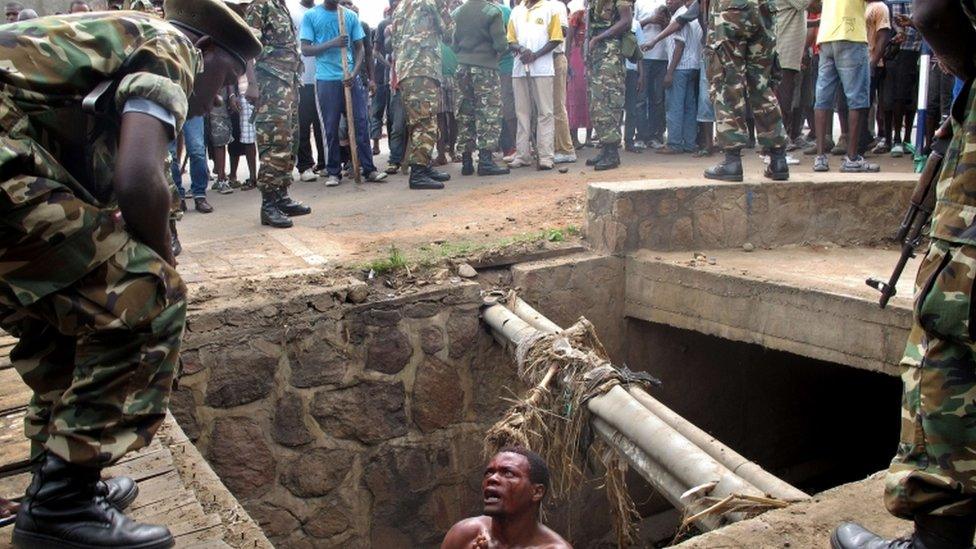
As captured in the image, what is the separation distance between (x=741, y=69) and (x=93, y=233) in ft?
16.3

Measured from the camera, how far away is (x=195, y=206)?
7.79 metres

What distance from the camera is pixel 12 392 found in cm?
358

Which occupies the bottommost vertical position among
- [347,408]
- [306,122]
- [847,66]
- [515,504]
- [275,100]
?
[347,408]

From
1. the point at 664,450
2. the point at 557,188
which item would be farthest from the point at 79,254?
the point at 557,188

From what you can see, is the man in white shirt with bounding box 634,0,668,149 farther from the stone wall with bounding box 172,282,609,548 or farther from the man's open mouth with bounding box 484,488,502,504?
the man's open mouth with bounding box 484,488,502,504

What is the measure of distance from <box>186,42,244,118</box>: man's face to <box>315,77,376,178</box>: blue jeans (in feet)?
18.6

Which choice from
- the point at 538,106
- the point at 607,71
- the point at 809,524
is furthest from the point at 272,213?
the point at 809,524

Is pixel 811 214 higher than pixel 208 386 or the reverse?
higher

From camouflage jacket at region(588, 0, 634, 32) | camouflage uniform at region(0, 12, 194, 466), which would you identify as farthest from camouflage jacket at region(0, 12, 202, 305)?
camouflage jacket at region(588, 0, 634, 32)

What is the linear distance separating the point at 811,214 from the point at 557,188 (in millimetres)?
2396

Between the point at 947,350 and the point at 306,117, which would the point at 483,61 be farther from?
the point at 947,350

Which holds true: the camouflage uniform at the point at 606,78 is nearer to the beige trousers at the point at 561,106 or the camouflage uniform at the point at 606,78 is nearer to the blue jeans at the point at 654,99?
the beige trousers at the point at 561,106

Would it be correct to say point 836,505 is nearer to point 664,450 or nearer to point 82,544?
point 664,450

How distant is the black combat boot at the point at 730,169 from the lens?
19.8 feet
